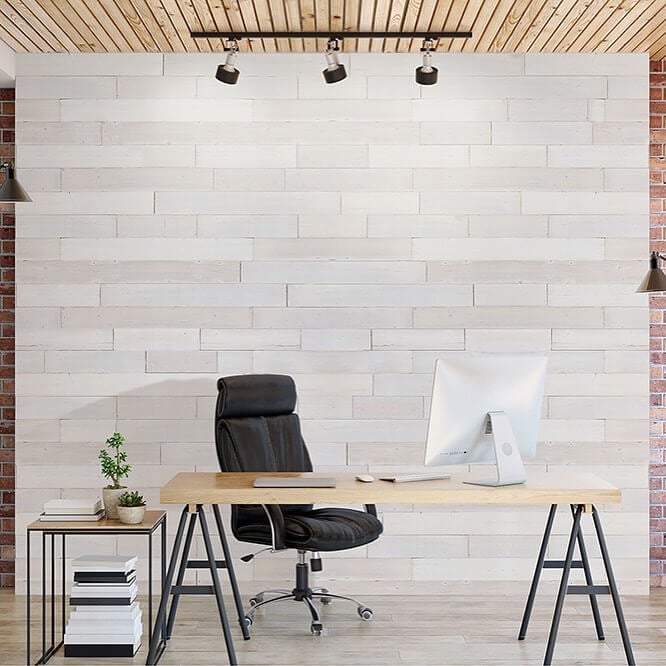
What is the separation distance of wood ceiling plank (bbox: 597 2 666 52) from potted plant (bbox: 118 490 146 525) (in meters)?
3.20

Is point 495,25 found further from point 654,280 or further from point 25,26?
point 25,26

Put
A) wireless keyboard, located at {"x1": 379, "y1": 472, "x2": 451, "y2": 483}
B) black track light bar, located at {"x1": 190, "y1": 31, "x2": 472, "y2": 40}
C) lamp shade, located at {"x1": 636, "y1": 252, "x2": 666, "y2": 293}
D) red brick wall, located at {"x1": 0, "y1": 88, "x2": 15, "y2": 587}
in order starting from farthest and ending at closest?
1. red brick wall, located at {"x1": 0, "y1": 88, "x2": 15, "y2": 587}
2. black track light bar, located at {"x1": 190, "y1": 31, "x2": 472, "y2": 40}
3. lamp shade, located at {"x1": 636, "y1": 252, "x2": 666, "y2": 293}
4. wireless keyboard, located at {"x1": 379, "y1": 472, "x2": 451, "y2": 483}

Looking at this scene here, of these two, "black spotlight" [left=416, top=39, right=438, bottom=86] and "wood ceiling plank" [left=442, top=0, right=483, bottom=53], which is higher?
"wood ceiling plank" [left=442, top=0, right=483, bottom=53]

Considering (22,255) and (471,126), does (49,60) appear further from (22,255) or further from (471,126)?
(471,126)

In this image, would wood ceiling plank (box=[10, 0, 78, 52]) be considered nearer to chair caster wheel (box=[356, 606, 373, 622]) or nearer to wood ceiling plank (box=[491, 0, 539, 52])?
wood ceiling plank (box=[491, 0, 539, 52])

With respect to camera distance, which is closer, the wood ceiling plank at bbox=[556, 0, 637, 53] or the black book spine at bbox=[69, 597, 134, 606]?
the black book spine at bbox=[69, 597, 134, 606]

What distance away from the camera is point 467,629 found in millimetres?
4488

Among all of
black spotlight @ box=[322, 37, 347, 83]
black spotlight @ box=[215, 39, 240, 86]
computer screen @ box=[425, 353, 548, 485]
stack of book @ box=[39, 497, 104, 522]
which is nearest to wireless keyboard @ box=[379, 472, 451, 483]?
computer screen @ box=[425, 353, 548, 485]

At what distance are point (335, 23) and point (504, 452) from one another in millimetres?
2285

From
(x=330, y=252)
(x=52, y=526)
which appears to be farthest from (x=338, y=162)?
(x=52, y=526)

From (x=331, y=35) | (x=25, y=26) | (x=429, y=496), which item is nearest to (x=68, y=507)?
(x=429, y=496)

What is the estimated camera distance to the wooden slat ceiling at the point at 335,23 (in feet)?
14.6

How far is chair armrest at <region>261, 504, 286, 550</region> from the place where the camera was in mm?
4188

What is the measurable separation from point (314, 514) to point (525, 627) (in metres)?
1.14
